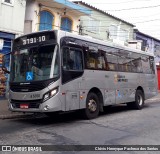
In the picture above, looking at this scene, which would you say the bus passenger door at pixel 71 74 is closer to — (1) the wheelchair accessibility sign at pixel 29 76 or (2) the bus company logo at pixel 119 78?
(1) the wheelchair accessibility sign at pixel 29 76

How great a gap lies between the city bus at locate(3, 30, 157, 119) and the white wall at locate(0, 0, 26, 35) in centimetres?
587

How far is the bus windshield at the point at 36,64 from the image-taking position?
9500mm

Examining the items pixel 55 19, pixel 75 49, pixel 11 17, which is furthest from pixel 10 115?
pixel 55 19

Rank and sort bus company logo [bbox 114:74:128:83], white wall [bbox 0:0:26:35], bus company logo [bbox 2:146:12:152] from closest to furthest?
bus company logo [bbox 2:146:12:152], bus company logo [bbox 114:74:128:83], white wall [bbox 0:0:26:35]

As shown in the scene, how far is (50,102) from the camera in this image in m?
9.26

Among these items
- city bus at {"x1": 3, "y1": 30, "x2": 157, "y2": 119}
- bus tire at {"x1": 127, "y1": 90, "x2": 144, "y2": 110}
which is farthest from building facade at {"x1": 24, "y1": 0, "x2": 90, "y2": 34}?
bus tire at {"x1": 127, "y1": 90, "x2": 144, "y2": 110}

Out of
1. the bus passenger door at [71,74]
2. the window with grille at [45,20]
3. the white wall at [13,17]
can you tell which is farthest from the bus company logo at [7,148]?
the window with grille at [45,20]

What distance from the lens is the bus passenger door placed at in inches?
383

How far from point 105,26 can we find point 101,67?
48.0ft

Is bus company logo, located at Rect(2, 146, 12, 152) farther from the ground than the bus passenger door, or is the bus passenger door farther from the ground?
the bus passenger door

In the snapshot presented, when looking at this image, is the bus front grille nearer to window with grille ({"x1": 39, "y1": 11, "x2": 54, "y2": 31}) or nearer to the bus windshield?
the bus windshield

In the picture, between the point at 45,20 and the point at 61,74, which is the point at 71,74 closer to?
the point at 61,74

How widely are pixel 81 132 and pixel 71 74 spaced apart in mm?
2266

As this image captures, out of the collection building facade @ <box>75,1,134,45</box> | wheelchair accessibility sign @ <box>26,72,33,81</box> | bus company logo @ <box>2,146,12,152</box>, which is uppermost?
building facade @ <box>75,1,134,45</box>
